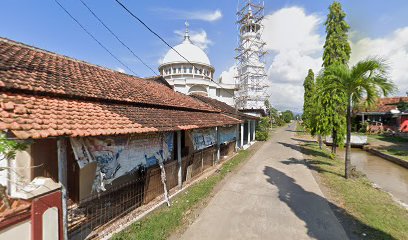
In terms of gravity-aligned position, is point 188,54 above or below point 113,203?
above

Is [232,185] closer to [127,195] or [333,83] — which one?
[127,195]

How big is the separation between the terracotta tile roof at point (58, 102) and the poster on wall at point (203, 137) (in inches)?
83.9

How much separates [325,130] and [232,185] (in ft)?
30.3

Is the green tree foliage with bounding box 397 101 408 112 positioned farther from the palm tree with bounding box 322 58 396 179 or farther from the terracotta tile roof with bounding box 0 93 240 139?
the terracotta tile roof with bounding box 0 93 240 139

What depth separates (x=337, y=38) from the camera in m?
15.2

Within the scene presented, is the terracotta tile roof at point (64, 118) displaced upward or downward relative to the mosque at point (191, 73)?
downward

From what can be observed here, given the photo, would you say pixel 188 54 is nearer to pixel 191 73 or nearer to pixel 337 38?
pixel 191 73

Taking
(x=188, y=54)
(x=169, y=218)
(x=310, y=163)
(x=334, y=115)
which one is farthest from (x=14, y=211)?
(x=188, y=54)

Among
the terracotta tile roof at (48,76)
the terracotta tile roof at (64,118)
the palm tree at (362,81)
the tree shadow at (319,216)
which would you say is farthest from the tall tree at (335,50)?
the terracotta tile roof at (64,118)

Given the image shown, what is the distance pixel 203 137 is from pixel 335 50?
1128 centimetres

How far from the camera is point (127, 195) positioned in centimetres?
671

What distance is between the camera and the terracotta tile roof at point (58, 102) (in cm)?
418

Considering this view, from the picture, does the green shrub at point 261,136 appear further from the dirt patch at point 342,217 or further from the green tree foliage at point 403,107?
the green tree foliage at point 403,107

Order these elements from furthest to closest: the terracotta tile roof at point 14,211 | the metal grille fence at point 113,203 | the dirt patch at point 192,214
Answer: the metal grille fence at point 113,203 → the dirt patch at point 192,214 → the terracotta tile roof at point 14,211
